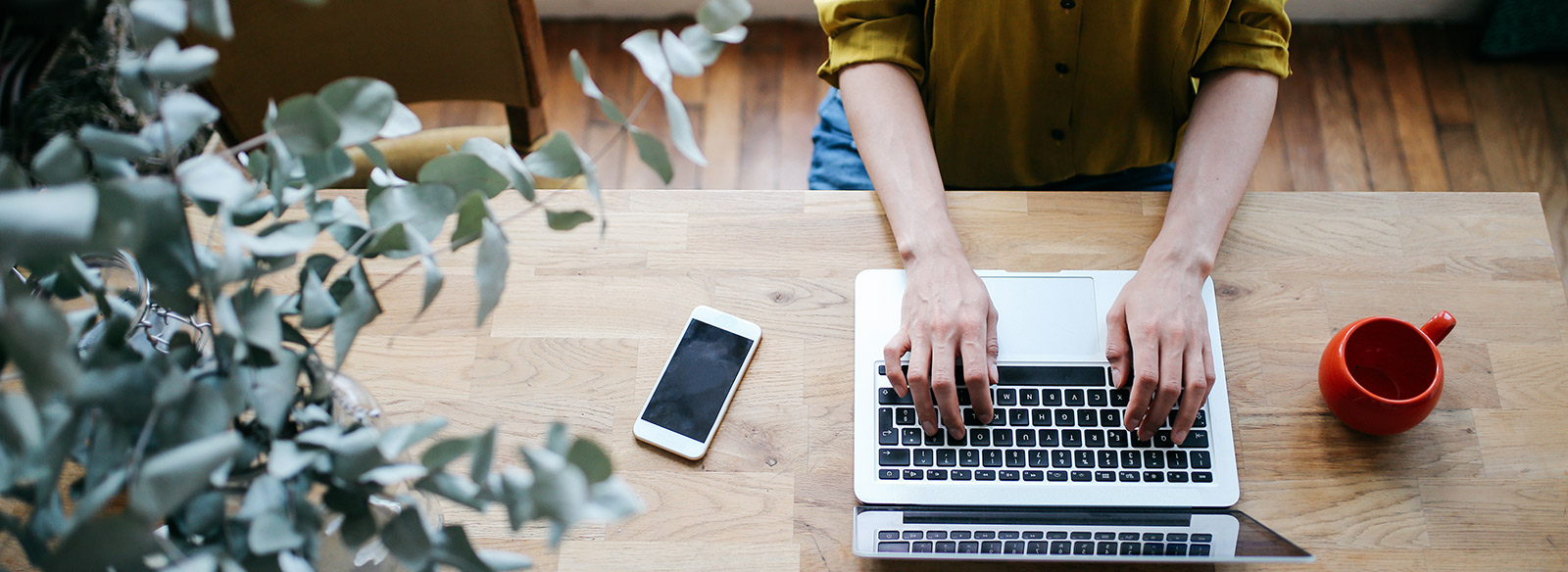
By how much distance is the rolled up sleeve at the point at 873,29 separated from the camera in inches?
40.5

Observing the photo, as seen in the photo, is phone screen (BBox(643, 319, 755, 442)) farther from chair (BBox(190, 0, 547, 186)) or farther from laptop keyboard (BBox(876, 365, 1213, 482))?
chair (BBox(190, 0, 547, 186))

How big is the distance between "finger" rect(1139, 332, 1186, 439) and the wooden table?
86mm

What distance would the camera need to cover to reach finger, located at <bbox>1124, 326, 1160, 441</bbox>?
2.60 ft

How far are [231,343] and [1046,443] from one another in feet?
2.03

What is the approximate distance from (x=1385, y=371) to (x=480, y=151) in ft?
2.61

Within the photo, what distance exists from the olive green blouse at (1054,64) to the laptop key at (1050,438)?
450 millimetres

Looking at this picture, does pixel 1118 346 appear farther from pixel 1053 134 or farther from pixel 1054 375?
pixel 1053 134

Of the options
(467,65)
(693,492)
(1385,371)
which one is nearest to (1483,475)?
(1385,371)

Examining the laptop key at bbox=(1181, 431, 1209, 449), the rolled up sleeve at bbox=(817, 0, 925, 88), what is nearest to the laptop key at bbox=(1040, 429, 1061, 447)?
the laptop key at bbox=(1181, 431, 1209, 449)

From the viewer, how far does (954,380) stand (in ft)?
2.68

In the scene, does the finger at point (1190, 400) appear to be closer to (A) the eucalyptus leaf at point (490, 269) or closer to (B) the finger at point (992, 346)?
(B) the finger at point (992, 346)

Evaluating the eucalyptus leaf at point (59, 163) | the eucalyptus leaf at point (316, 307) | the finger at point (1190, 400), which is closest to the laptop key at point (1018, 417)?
the finger at point (1190, 400)

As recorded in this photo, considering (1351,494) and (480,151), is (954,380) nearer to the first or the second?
(1351,494)

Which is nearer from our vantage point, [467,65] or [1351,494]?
[1351,494]
